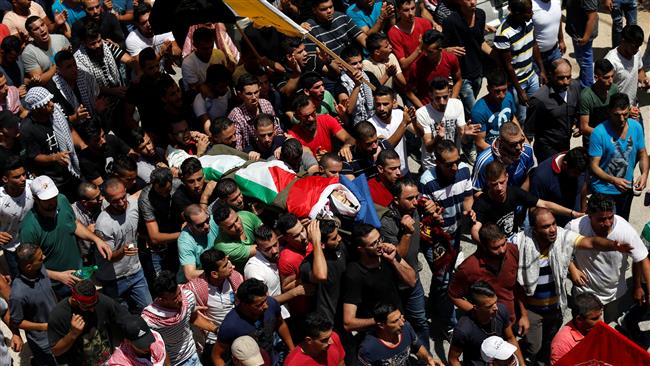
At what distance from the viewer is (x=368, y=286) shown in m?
9.73

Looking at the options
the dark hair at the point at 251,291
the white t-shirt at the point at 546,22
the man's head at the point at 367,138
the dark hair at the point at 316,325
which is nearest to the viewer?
the dark hair at the point at 316,325

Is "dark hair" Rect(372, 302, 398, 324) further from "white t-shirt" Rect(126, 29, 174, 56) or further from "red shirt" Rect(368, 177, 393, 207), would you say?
"white t-shirt" Rect(126, 29, 174, 56)

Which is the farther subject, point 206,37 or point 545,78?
point 545,78

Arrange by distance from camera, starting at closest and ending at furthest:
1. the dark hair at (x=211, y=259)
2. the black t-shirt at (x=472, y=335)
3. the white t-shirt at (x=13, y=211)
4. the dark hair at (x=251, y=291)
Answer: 1. the dark hair at (x=251, y=291)
2. the black t-shirt at (x=472, y=335)
3. the dark hair at (x=211, y=259)
4. the white t-shirt at (x=13, y=211)

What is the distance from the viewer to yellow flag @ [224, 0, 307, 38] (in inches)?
463

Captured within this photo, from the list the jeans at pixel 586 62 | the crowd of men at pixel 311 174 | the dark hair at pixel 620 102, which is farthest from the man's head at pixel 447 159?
the jeans at pixel 586 62

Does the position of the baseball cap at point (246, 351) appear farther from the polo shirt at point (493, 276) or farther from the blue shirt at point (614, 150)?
the blue shirt at point (614, 150)

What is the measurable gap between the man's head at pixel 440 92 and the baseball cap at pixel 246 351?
397cm

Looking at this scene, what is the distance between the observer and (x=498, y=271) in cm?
995

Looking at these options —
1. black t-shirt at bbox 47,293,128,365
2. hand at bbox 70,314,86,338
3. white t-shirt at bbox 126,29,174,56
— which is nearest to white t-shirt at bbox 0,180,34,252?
black t-shirt at bbox 47,293,128,365

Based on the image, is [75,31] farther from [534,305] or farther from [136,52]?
[534,305]

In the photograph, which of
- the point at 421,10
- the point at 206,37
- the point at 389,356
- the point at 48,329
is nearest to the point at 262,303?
the point at 389,356

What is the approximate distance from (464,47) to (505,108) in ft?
5.04

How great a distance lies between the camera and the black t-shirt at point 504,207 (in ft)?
35.5
